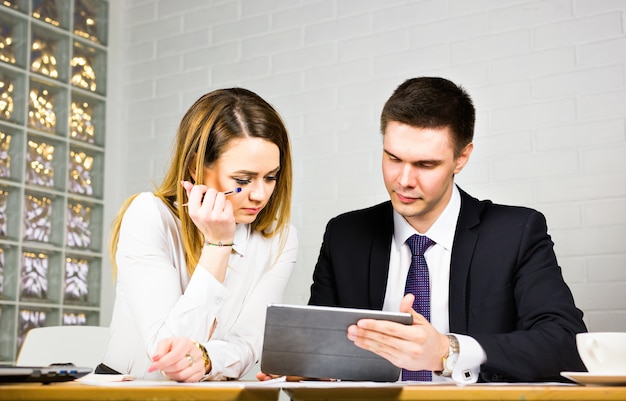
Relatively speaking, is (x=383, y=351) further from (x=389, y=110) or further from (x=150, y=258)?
(x=389, y=110)

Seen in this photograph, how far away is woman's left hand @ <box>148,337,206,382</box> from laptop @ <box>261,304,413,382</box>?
0.17 metres

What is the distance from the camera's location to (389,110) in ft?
7.15

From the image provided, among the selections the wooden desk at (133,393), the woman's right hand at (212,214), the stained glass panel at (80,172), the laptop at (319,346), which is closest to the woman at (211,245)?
the woman's right hand at (212,214)

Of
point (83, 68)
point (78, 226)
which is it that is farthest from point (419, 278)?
point (83, 68)

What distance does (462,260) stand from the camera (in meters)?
2.10

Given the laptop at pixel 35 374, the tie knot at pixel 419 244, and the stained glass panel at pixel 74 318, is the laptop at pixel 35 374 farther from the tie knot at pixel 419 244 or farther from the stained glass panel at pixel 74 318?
the stained glass panel at pixel 74 318

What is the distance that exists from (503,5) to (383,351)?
6.84ft

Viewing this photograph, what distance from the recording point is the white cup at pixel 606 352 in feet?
4.13

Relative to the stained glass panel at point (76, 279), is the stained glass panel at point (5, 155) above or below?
above

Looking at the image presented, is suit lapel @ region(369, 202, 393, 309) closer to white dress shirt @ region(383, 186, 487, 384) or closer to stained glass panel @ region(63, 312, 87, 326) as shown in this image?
white dress shirt @ region(383, 186, 487, 384)

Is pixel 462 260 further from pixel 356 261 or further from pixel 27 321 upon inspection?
pixel 27 321

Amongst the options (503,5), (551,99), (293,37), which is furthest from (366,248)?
(293,37)

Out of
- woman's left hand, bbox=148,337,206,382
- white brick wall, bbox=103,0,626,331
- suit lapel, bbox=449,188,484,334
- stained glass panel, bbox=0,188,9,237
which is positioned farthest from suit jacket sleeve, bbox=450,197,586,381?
stained glass panel, bbox=0,188,9,237

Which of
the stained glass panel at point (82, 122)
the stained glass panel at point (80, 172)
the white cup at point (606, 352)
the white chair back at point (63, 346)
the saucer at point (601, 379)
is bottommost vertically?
the white chair back at point (63, 346)
